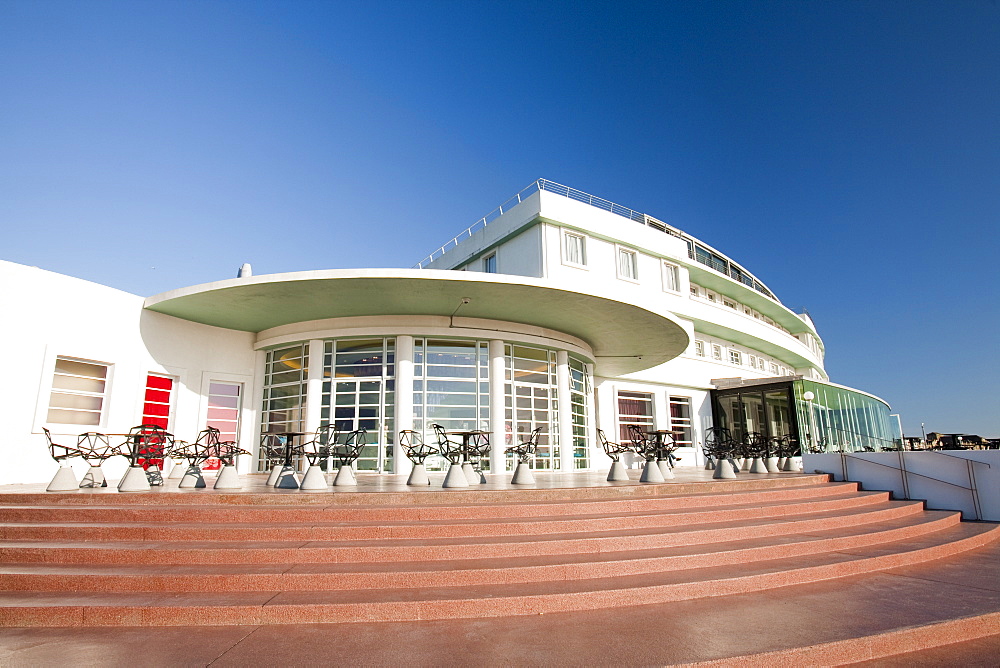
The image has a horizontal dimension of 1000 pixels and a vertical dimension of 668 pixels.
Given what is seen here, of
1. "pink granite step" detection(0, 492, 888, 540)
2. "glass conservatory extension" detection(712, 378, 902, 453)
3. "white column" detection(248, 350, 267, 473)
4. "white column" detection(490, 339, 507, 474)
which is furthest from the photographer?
"glass conservatory extension" detection(712, 378, 902, 453)

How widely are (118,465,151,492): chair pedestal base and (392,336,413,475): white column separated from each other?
520 centimetres

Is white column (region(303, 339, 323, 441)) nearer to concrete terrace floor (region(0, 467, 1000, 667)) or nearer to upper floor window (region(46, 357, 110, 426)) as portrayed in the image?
upper floor window (region(46, 357, 110, 426))

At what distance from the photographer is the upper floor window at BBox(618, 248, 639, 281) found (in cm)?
1938

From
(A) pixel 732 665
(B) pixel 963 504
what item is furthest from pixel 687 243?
(A) pixel 732 665

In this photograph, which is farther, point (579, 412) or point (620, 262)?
point (620, 262)

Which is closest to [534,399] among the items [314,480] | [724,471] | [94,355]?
[724,471]

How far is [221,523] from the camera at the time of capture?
20.3 feet

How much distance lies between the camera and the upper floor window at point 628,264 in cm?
1938

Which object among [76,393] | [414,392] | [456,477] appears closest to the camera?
[456,477]

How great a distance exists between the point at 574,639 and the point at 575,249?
15270 mm

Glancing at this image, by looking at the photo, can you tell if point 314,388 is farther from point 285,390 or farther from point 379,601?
point 379,601

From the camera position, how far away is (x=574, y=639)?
12.4 feet

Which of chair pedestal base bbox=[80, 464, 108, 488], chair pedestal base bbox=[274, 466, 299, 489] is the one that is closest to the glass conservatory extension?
chair pedestal base bbox=[274, 466, 299, 489]

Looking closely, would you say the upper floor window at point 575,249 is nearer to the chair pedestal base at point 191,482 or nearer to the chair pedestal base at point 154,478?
the chair pedestal base at point 191,482
